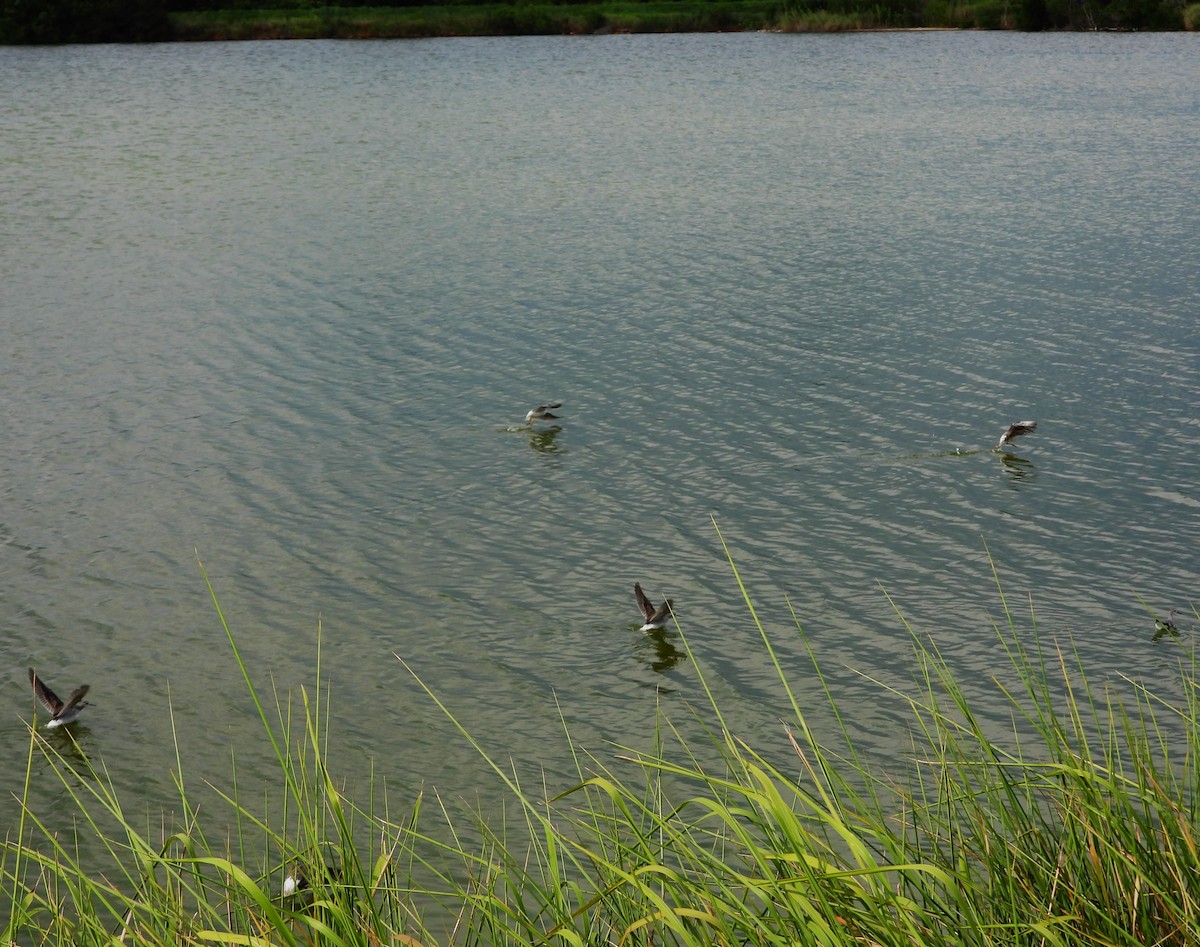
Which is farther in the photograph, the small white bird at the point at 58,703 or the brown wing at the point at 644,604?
the brown wing at the point at 644,604

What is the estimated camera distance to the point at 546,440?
10828 millimetres

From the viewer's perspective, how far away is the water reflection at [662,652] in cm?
729

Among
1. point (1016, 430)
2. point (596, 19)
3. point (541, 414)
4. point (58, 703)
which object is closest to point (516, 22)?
point (596, 19)

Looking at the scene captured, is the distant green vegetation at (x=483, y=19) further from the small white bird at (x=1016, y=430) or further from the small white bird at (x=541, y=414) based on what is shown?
the small white bird at (x=541, y=414)

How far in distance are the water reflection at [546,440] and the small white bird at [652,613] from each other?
3.25 m

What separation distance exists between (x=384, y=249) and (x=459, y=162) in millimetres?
6458

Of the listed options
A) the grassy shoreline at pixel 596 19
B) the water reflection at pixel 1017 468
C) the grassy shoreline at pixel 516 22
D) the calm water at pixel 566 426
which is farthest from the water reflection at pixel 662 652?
the grassy shoreline at pixel 516 22

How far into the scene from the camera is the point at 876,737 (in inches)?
253

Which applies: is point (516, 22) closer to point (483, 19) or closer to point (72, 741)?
point (483, 19)

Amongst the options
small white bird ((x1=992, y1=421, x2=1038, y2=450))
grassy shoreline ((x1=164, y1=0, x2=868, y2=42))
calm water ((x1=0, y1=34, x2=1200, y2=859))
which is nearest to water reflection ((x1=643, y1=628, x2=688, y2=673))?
calm water ((x1=0, y1=34, x2=1200, y2=859))

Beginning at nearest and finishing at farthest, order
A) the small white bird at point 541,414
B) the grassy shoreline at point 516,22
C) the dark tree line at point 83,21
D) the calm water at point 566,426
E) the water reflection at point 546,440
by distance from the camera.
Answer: the calm water at point 566,426
the water reflection at point 546,440
the small white bird at point 541,414
the dark tree line at point 83,21
the grassy shoreline at point 516,22

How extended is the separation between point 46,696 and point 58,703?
0.49 feet

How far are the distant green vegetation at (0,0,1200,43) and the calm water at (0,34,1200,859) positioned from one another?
2896 cm

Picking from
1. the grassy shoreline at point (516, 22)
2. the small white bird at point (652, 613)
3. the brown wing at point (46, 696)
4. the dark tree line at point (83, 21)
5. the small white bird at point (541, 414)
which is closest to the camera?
the brown wing at point (46, 696)
